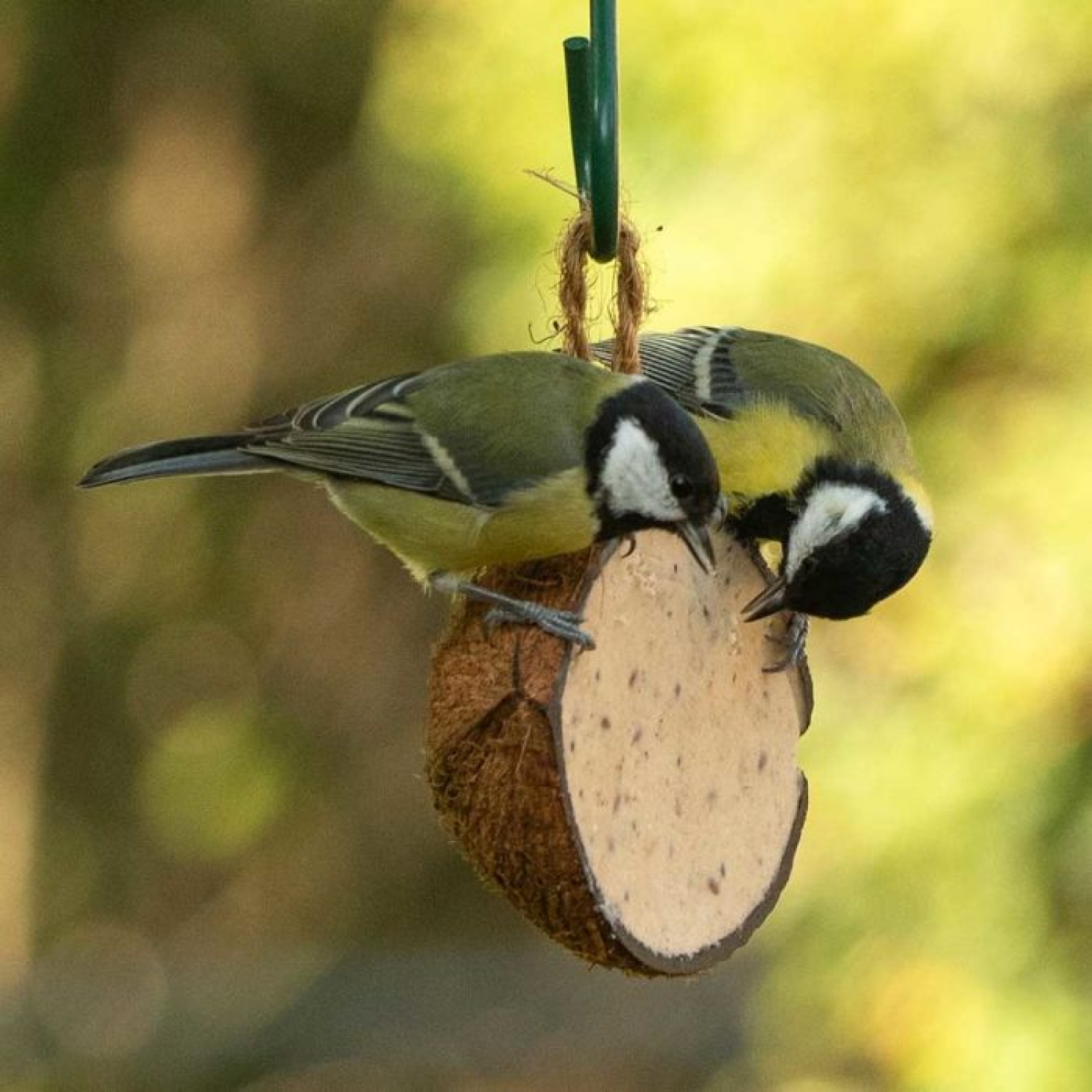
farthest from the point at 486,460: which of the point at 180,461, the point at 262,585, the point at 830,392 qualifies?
the point at 262,585

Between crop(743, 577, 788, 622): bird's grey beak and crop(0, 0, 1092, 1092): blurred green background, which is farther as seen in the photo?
crop(0, 0, 1092, 1092): blurred green background

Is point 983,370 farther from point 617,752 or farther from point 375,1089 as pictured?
point 375,1089

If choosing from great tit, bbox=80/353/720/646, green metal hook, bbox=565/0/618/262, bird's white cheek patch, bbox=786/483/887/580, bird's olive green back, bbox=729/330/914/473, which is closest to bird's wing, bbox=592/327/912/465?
bird's olive green back, bbox=729/330/914/473

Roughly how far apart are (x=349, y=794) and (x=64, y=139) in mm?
2556

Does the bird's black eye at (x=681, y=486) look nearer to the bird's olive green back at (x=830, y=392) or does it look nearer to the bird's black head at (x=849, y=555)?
the bird's black head at (x=849, y=555)

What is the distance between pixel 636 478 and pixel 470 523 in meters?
0.30

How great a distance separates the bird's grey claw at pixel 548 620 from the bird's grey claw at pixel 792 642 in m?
0.39

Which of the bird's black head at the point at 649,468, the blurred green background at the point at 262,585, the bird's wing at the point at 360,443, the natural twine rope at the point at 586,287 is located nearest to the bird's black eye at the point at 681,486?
the bird's black head at the point at 649,468

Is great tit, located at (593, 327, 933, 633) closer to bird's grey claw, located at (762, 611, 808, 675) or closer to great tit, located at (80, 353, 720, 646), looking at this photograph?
bird's grey claw, located at (762, 611, 808, 675)

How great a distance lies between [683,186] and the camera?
162 inches

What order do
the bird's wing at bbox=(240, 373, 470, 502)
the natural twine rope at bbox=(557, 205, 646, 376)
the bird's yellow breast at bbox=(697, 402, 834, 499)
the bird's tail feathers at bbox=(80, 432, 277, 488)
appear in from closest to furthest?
the natural twine rope at bbox=(557, 205, 646, 376), the bird's tail feathers at bbox=(80, 432, 277, 488), the bird's wing at bbox=(240, 373, 470, 502), the bird's yellow breast at bbox=(697, 402, 834, 499)

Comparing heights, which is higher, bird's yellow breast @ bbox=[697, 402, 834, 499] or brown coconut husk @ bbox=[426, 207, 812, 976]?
bird's yellow breast @ bbox=[697, 402, 834, 499]

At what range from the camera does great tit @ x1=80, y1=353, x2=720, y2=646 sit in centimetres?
240

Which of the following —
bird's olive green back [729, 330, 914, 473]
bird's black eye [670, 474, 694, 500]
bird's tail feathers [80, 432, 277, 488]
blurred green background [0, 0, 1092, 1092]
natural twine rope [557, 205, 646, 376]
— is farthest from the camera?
blurred green background [0, 0, 1092, 1092]
